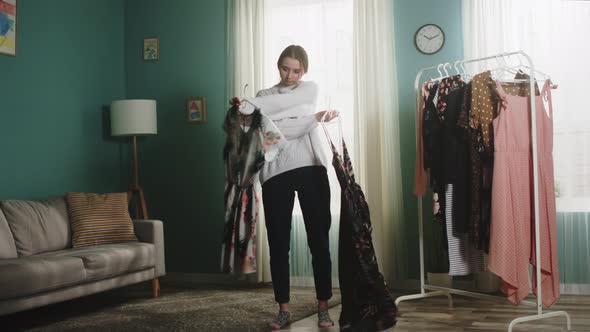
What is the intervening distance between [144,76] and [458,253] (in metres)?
3.14

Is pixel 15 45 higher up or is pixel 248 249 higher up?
pixel 15 45

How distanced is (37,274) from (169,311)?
87 centimetres

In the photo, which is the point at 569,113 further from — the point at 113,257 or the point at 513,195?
the point at 113,257

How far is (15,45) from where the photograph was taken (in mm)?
4375

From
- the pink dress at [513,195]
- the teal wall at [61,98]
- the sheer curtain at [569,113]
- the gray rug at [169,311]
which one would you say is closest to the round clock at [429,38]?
the sheer curtain at [569,113]

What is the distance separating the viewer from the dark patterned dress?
10.9 feet

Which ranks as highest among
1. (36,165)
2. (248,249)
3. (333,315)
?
(36,165)

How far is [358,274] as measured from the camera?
333 centimetres

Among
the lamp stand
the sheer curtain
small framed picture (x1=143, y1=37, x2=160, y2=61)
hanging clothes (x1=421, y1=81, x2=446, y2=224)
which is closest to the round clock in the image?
the sheer curtain

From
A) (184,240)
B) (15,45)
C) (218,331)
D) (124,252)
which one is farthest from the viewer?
(184,240)

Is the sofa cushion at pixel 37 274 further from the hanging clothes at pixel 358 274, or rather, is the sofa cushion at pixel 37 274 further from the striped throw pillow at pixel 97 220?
the hanging clothes at pixel 358 274

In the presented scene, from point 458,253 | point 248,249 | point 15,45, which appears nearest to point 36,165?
point 15,45

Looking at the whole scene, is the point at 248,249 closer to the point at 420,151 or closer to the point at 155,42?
the point at 420,151

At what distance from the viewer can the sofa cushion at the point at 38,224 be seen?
3.89 meters
